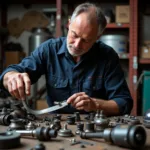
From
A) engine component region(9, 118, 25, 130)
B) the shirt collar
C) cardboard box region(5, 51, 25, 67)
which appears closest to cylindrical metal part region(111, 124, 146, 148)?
engine component region(9, 118, 25, 130)

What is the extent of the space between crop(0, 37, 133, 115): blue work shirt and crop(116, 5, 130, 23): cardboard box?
1237mm

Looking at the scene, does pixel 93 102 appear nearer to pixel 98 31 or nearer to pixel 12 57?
pixel 98 31

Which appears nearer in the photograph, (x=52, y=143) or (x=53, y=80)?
(x=52, y=143)

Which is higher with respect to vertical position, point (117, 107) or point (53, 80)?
point (53, 80)

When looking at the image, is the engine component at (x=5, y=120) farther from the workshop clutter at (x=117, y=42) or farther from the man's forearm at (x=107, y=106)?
the workshop clutter at (x=117, y=42)

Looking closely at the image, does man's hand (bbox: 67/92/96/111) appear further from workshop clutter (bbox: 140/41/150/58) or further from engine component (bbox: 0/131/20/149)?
workshop clutter (bbox: 140/41/150/58)

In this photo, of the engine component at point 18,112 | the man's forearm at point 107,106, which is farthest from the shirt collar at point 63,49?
the engine component at point 18,112

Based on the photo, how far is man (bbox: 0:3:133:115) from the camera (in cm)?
165

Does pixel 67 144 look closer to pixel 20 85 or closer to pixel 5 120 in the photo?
pixel 5 120

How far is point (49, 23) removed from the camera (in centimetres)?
352

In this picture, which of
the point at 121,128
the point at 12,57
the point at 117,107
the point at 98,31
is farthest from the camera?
the point at 12,57

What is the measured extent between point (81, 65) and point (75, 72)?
0.06m

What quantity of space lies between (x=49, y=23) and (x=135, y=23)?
1088 mm

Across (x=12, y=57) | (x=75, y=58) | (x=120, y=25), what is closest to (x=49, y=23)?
(x=12, y=57)
